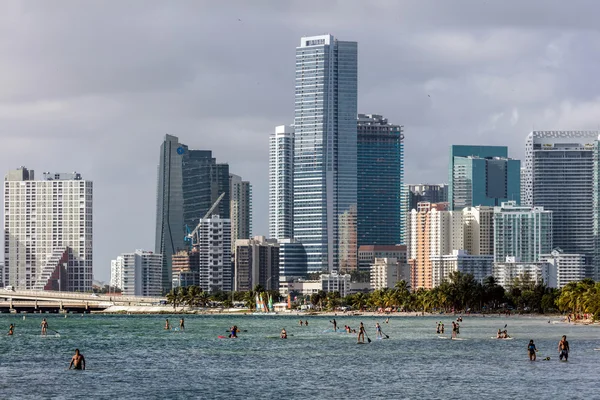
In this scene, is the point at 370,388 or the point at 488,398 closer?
the point at 488,398

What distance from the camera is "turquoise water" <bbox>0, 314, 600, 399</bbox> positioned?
8806 cm

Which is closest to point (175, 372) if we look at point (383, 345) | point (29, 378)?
point (29, 378)

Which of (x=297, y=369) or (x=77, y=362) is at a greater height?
(x=77, y=362)

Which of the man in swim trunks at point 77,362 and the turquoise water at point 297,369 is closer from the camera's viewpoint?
the turquoise water at point 297,369

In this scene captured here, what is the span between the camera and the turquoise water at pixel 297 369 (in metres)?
88.1

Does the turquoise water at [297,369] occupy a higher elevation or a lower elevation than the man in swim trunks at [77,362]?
lower

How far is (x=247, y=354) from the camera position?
421ft

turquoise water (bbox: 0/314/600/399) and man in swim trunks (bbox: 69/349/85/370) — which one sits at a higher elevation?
man in swim trunks (bbox: 69/349/85/370)

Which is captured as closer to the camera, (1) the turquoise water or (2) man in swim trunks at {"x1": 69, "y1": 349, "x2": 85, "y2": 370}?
(1) the turquoise water

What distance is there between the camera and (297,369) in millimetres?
107312

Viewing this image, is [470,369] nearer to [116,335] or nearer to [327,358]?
[327,358]

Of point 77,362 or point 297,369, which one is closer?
Result: point 77,362

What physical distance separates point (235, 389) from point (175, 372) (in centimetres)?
1541

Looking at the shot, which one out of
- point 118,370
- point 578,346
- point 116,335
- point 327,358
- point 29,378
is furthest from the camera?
point 116,335
